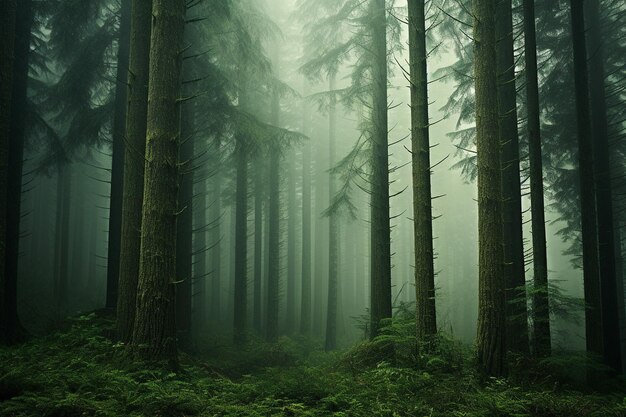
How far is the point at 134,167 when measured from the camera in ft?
24.4

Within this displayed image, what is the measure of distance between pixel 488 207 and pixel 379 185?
144 inches

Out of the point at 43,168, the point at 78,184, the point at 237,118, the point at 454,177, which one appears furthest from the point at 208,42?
the point at 454,177

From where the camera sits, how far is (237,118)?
11.4 m

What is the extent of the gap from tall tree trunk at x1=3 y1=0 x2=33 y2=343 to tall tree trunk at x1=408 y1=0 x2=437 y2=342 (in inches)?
351

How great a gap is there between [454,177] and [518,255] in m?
29.1

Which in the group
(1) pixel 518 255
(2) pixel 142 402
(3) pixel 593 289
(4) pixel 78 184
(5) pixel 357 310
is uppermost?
(4) pixel 78 184

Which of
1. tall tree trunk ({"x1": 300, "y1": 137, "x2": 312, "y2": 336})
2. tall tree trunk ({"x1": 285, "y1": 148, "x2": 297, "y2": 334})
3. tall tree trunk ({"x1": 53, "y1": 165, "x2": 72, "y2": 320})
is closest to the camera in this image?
tall tree trunk ({"x1": 300, "y1": 137, "x2": 312, "y2": 336})

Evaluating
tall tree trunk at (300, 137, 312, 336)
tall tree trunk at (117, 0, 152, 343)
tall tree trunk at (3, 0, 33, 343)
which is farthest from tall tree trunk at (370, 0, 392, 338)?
tall tree trunk at (300, 137, 312, 336)

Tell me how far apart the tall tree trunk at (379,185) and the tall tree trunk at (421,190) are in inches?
85.5

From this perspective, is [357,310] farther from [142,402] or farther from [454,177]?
[142,402]

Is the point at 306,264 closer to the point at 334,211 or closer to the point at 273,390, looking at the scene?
the point at 334,211

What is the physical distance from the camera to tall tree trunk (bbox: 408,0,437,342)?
7.17m

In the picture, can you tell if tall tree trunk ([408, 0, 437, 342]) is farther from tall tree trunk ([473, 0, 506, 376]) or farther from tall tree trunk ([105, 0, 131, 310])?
tall tree trunk ([105, 0, 131, 310])

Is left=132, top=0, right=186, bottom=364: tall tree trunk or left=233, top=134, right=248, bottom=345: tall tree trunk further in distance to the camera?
left=233, top=134, right=248, bottom=345: tall tree trunk
